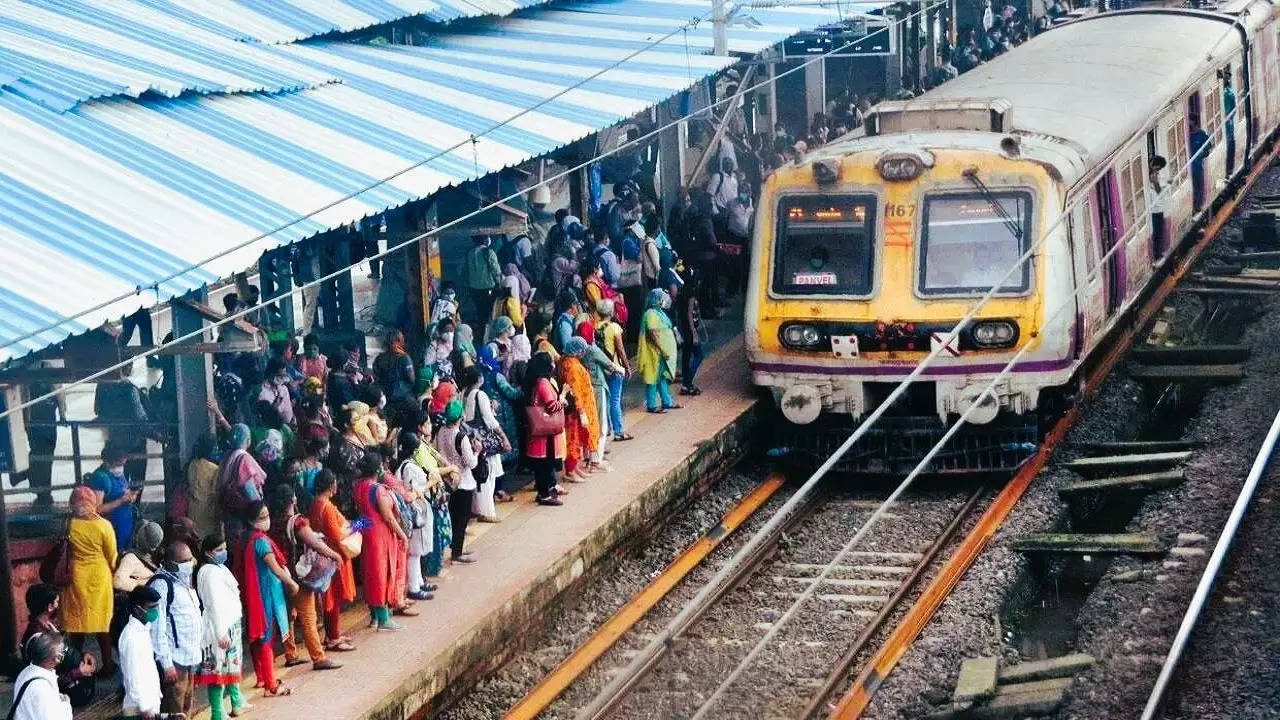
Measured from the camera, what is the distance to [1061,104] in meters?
16.4

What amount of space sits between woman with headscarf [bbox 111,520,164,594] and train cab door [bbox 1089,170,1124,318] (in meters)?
7.73

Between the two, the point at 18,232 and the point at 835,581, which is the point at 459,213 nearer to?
the point at 835,581

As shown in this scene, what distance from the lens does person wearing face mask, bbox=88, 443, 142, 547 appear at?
11039 mm

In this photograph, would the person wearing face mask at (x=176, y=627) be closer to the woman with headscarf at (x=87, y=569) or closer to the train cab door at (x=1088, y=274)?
the woman with headscarf at (x=87, y=569)

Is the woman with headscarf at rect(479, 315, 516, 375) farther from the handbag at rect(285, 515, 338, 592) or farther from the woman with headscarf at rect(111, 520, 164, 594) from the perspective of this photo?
the woman with headscarf at rect(111, 520, 164, 594)

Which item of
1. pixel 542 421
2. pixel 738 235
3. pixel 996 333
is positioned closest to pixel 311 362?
pixel 542 421

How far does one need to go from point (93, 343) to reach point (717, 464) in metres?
4.96

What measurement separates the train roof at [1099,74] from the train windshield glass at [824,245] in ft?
5.16

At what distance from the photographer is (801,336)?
14.5m

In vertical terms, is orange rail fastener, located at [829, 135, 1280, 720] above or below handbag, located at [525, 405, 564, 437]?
below

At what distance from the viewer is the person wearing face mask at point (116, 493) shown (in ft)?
36.2

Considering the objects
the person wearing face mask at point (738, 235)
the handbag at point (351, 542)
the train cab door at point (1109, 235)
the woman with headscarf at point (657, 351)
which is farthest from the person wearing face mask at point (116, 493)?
the person wearing face mask at point (738, 235)

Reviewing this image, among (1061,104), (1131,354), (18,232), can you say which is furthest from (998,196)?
(18,232)

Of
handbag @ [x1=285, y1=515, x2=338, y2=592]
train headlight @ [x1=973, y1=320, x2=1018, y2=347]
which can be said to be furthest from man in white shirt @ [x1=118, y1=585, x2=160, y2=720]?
train headlight @ [x1=973, y1=320, x2=1018, y2=347]
